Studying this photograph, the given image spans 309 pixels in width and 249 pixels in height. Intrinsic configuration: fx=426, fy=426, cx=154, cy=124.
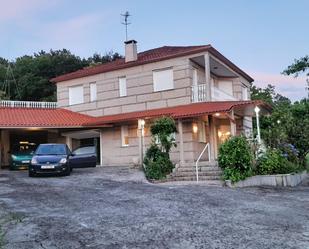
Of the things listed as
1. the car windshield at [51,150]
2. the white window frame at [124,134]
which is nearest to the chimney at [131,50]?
the white window frame at [124,134]

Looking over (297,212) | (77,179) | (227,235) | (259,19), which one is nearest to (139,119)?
(77,179)

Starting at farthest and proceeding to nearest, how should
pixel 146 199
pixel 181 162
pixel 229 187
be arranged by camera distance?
pixel 181 162
pixel 229 187
pixel 146 199

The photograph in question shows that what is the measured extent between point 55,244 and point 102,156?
1862 cm

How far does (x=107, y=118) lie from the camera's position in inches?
988

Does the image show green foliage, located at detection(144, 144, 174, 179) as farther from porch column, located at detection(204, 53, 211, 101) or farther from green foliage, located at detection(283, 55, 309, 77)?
green foliage, located at detection(283, 55, 309, 77)

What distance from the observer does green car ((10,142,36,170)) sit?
2258 cm

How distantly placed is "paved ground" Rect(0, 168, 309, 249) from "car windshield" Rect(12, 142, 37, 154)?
9021 millimetres

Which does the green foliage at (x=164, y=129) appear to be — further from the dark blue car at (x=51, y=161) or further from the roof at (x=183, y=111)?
the dark blue car at (x=51, y=161)

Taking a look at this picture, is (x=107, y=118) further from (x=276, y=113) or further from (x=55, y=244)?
(x=55, y=244)

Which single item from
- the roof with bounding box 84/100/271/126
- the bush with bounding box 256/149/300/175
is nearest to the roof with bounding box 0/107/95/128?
the roof with bounding box 84/100/271/126

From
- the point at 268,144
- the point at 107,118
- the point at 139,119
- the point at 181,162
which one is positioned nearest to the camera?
the point at 268,144

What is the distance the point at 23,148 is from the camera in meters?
23.9

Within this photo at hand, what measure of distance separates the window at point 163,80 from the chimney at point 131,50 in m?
2.58

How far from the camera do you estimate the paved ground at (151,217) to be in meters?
7.10
